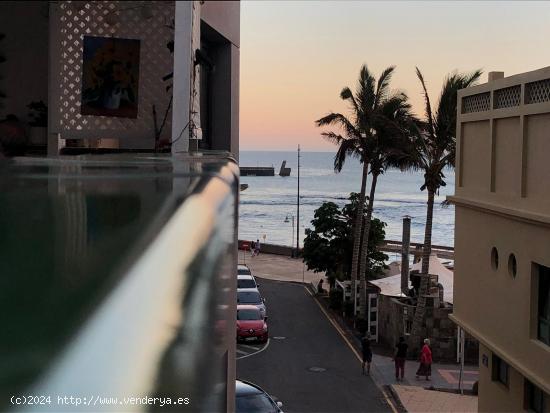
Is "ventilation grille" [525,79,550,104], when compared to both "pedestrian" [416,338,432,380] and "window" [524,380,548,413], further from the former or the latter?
"pedestrian" [416,338,432,380]

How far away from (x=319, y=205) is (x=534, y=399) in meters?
109

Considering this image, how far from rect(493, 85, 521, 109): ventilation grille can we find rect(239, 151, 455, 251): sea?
137 feet

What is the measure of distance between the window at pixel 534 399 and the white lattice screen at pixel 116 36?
6.35 meters

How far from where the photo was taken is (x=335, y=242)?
2836cm

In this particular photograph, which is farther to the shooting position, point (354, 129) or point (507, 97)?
point (354, 129)

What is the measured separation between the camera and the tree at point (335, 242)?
28266 mm

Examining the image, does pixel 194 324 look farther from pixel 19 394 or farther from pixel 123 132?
pixel 123 132

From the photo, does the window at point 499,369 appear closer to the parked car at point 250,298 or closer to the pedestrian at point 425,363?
the pedestrian at point 425,363

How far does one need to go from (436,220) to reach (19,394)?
114 m

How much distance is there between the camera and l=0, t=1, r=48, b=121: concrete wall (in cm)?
759

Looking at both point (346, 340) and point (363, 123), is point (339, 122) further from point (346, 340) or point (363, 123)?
point (346, 340)

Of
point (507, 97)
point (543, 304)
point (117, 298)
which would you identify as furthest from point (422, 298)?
point (117, 298)

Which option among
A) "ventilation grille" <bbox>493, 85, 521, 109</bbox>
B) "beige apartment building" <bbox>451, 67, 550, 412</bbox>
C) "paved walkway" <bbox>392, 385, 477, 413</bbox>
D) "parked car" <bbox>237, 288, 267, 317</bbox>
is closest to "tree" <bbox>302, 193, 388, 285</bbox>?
"parked car" <bbox>237, 288, 267, 317</bbox>

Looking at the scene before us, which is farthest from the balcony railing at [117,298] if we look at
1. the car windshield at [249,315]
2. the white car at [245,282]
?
the white car at [245,282]
